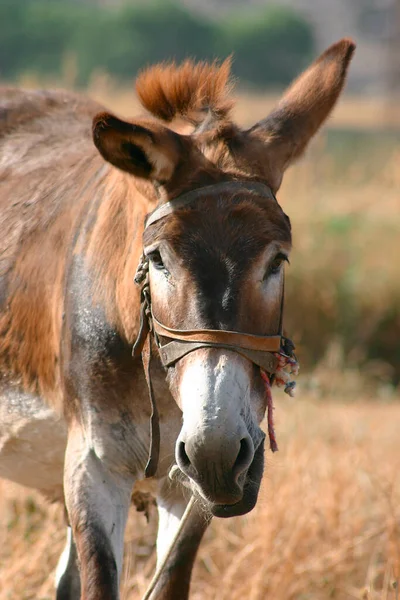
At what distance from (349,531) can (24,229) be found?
2.23 metres

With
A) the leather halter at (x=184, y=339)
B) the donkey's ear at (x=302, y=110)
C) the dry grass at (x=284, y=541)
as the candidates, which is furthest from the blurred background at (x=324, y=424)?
the leather halter at (x=184, y=339)

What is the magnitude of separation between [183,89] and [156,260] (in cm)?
69

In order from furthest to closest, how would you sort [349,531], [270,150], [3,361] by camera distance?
[349,531] < [3,361] < [270,150]

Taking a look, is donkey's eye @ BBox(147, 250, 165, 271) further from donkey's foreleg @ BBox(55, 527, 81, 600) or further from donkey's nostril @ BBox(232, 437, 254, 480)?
donkey's foreleg @ BBox(55, 527, 81, 600)

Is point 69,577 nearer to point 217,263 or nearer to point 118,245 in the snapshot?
point 118,245

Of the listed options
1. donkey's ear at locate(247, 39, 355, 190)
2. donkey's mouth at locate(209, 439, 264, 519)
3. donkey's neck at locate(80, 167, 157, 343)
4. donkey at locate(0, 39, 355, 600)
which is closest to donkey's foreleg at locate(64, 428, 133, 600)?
donkey at locate(0, 39, 355, 600)

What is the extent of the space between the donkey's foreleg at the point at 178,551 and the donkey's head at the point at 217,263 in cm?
62

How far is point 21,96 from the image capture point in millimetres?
4234

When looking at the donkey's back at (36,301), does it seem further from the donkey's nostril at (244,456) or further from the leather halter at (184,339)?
the donkey's nostril at (244,456)

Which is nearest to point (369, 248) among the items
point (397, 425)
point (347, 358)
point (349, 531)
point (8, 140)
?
point (347, 358)

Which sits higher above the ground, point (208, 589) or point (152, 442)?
point (152, 442)

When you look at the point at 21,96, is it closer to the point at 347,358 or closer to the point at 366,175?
the point at 347,358

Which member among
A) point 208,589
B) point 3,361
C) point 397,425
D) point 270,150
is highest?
point 270,150

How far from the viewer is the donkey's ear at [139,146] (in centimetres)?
255
